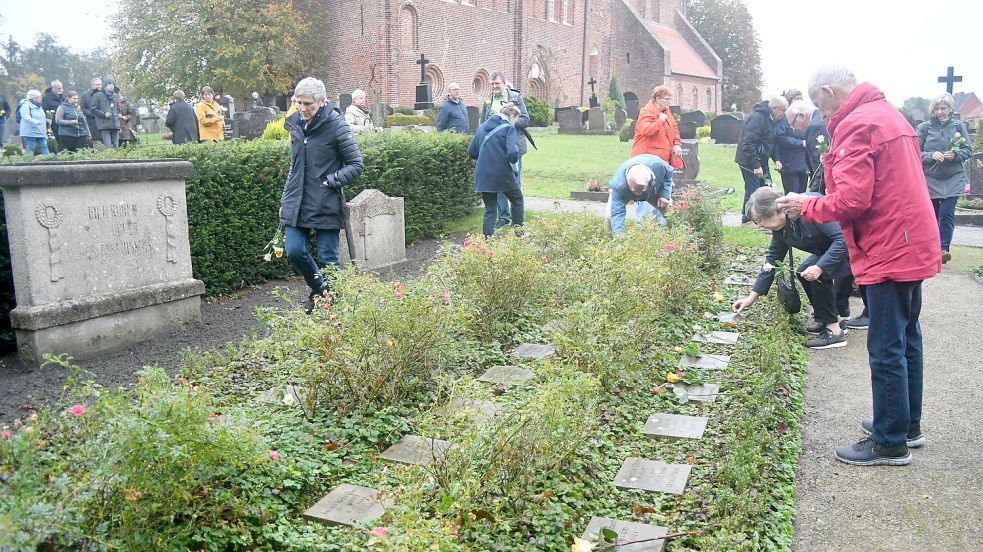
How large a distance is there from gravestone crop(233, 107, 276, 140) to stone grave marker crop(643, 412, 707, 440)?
70.3 ft

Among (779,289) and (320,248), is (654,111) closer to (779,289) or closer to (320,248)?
(779,289)

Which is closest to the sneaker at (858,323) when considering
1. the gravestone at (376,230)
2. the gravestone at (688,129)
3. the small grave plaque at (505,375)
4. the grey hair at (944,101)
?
the small grave plaque at (505,375)

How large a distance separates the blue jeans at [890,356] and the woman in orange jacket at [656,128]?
234 inches

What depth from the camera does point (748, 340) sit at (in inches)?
244

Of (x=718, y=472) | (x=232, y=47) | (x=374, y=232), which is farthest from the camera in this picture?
(x=232, y=47)

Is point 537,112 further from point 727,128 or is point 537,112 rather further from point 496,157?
point 496,157

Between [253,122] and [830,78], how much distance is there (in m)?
22.6

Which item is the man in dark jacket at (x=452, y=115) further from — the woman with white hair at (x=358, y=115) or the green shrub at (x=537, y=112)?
the green shrub at (x=537, y=112)

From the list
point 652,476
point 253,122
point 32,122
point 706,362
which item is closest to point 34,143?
point 32,122

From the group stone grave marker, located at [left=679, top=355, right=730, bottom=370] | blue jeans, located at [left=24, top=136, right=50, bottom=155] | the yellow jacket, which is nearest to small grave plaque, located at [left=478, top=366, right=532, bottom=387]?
stone grave marker, located at [left=679, top=355, right=730, bottom=370]

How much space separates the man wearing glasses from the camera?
10328mm

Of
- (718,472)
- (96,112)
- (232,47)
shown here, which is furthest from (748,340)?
(232,47)

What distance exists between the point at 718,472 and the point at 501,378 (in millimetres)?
1775

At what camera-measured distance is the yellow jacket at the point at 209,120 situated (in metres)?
17.4
